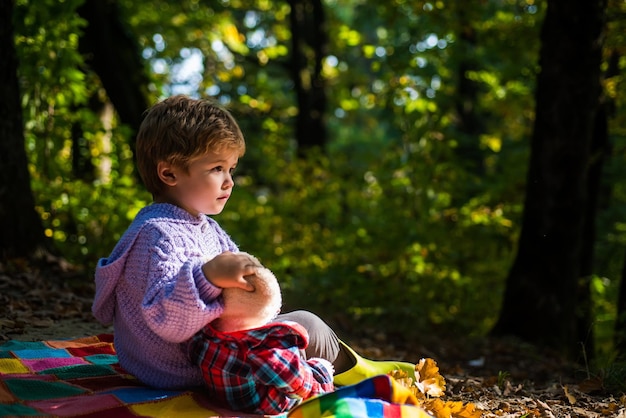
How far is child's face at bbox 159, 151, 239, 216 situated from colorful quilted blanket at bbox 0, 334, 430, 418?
72cm

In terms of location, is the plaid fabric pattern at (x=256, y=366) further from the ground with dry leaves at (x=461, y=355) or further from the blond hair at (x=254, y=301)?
the ground with dry leaves at (x=461, y=355)

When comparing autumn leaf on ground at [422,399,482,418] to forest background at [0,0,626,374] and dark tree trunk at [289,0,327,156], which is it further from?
dark tree trunk at [289,0,327,156]

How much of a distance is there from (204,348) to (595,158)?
5874mm

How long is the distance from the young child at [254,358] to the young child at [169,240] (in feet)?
0.34

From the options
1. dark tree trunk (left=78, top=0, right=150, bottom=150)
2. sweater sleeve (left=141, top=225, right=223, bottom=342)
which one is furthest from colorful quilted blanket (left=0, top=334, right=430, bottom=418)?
dark tree trunk (left=78, top=0, right=150, bottom=150)

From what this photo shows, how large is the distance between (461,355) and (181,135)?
3.75 metres

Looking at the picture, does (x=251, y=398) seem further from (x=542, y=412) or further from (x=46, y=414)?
(x=542, y=412)

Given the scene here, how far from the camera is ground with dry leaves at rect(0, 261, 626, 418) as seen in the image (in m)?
3.34

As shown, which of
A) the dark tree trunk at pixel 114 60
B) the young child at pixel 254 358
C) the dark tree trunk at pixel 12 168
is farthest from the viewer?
the dark tree trunk at pixel 114 60

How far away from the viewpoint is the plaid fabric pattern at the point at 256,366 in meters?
2.60

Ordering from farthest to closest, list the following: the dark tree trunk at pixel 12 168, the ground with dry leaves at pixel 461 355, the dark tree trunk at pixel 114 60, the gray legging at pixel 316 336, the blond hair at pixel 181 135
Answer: the dark tree trunk at pixel 114 60 → the dark tree trunk at pixel 12 168 → the ground with dry leaves at pixel 461 355 → the gray legging at pixel 316 336 → the blond hair at pixel 181 135

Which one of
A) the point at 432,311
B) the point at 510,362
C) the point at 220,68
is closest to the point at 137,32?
the point at 220,68

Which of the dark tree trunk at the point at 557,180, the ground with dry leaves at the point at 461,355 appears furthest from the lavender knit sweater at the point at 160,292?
the dark tree trunk at the point at 557,180

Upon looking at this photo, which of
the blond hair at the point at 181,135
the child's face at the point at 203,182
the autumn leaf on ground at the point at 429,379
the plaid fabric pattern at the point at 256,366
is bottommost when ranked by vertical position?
the autumn leaf on ground at the point at 429,379
